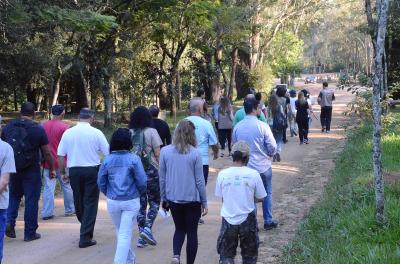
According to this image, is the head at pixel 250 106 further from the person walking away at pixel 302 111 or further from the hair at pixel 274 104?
the person walking away at pixel 302 111

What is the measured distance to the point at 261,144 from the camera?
7.76 m

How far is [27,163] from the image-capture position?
771cm

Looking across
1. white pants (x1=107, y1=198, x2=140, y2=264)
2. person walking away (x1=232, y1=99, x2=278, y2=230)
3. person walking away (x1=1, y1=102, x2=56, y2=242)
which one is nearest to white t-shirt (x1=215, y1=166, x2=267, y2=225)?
white pants (x1=107, y1=198, x2=140, y2=264)

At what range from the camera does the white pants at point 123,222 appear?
5980 millimetres

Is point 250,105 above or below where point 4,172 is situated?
above

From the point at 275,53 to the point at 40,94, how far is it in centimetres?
2145

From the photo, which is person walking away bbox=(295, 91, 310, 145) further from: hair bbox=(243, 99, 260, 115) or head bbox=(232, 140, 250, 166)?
head bbox=(232, 140, 250, 166)

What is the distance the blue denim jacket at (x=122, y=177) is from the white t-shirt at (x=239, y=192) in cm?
100

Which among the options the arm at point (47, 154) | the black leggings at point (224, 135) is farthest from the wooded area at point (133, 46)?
the arm at point (47, 154)

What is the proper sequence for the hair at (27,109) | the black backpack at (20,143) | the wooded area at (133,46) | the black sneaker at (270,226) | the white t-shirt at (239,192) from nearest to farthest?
the white t-shirt at (239,192) < the black backpack at (20,143) < the hair at (27,109) < the black sneaker at (270,226) < the wooded area at (133,46)

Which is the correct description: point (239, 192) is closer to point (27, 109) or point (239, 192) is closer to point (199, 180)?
point (199, 180)

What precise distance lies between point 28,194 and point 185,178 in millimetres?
2820

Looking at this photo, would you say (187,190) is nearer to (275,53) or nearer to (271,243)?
(271,243)

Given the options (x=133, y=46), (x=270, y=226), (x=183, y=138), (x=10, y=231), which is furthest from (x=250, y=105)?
(x=133, y=46)
